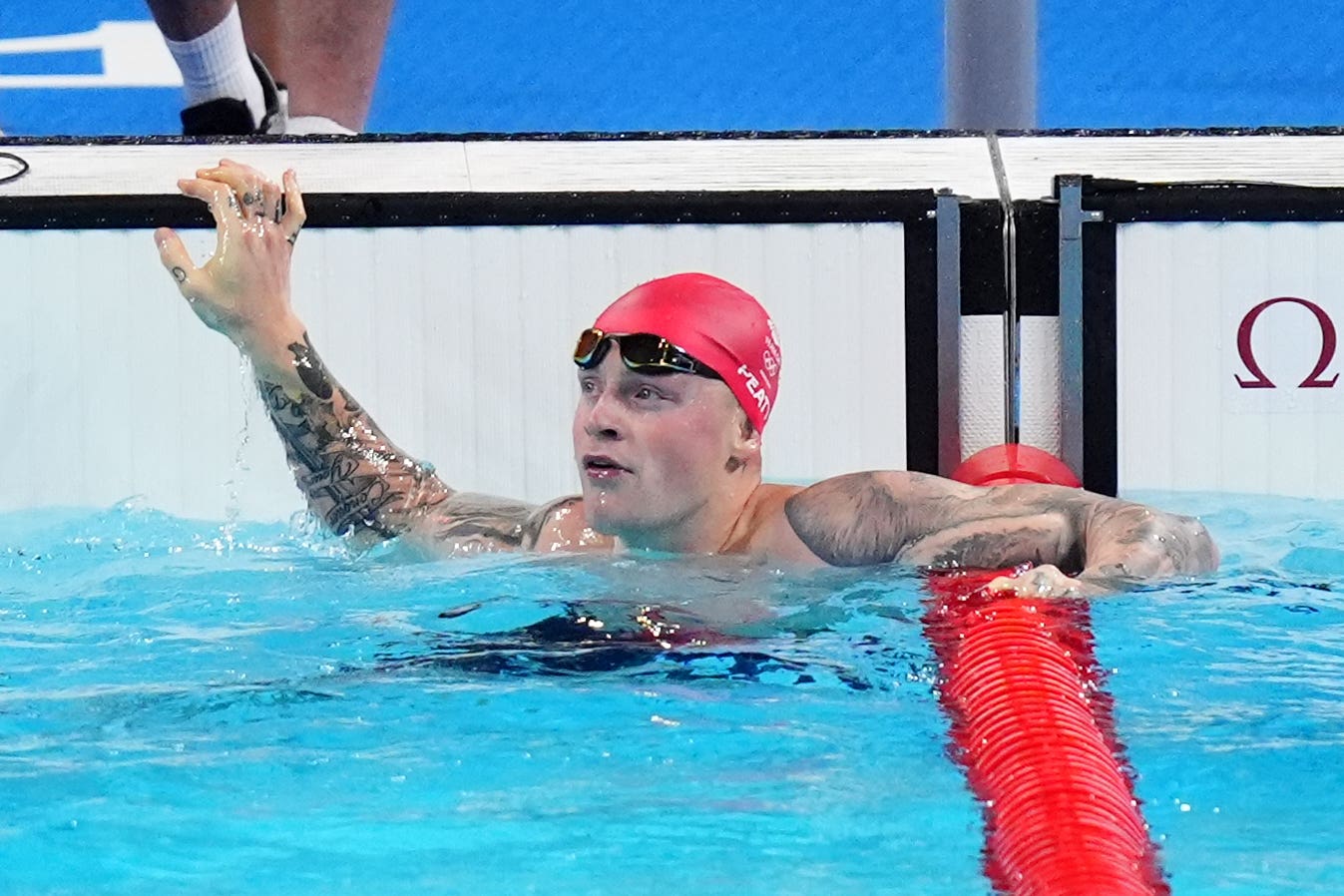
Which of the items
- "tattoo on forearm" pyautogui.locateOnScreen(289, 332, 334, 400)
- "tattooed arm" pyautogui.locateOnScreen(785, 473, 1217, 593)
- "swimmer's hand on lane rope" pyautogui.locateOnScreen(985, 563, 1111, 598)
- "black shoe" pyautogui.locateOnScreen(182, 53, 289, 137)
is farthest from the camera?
"black shoe" pyautogui.locateOnScreen(182, 53, 289, 137)

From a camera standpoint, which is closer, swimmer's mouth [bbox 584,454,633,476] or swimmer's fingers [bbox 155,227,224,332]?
swimmer's mouth [bbox 584,454,633,476]

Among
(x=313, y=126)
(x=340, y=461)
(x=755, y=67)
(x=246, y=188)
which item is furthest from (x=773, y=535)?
(x=313, y=126)

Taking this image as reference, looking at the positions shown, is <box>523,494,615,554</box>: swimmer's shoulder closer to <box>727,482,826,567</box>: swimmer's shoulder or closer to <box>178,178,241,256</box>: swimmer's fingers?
<box>727,482,826,567</box>: swimmer's shoulder

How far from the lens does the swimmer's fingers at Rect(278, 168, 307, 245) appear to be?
357 centimetres

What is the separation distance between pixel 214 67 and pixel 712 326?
2.14 m

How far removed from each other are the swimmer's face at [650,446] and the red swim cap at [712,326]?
42 mm

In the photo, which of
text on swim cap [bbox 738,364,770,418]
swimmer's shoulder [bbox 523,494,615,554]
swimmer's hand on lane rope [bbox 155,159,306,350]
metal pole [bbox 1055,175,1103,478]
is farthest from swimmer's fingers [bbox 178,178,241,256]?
metal pole [bbox 1055,175,1103,478]

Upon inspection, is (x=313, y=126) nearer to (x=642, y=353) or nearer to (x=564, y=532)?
(x=564, y=532)

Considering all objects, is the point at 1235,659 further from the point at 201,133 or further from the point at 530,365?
the point at 201,133

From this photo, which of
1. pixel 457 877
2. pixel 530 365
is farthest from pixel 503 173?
pixel 457 877

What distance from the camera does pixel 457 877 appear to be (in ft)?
6.53

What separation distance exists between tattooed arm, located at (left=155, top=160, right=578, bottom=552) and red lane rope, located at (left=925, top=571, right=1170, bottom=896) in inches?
42.5

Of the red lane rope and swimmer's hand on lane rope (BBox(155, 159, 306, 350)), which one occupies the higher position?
swimmer's hand on lane rope (BBox(155, 159, 306, 350))

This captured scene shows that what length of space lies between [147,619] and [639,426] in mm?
967
